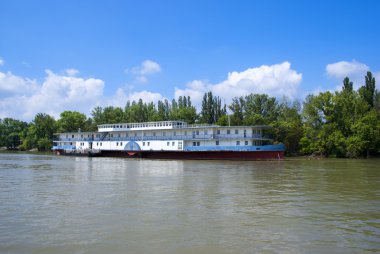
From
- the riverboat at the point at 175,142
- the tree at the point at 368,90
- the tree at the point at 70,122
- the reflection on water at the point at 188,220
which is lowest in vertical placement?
the reflection on water at the point at 188,220

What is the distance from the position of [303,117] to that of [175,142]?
26.5 meters

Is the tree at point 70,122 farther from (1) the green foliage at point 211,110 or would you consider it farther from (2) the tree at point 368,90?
(2) the tree at point 368,90

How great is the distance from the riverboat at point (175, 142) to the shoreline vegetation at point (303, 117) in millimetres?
5630

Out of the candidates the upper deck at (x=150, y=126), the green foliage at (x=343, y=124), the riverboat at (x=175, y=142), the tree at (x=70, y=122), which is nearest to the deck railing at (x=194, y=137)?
the riverboat at (x=175, y=142)

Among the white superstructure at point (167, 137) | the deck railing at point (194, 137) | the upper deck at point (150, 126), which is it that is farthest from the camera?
the upper deck at point (150, 126)

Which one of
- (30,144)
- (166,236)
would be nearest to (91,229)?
(166,236)

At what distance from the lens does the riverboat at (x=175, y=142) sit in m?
54.1

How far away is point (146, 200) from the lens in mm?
16297

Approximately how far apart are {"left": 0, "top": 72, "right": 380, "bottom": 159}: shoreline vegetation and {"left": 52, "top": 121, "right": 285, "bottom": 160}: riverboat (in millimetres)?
Result: 5630

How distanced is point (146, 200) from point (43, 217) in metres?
4.81

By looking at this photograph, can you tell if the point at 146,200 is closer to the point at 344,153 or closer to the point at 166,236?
the point at 166,236

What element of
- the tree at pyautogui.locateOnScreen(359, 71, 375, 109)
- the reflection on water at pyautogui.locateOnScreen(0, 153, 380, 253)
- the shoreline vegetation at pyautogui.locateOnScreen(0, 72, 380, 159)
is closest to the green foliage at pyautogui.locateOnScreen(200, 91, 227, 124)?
the shoreline vegetation at pyautogui.locateOnScreen(0, 72, 380, 159)

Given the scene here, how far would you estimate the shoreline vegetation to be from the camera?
61.7 m

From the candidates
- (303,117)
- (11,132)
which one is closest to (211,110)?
(303,117)
